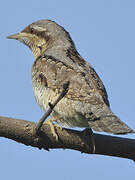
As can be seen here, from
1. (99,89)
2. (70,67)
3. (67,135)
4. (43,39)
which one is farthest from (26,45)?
(67,135)

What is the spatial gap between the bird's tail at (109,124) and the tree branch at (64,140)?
0.80 ft

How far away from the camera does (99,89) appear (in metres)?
4.73

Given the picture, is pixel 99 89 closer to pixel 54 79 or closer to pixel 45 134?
pixel 54 79

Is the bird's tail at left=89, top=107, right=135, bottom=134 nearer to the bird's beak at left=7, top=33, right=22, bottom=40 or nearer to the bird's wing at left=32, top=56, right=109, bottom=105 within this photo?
the bird's wing at left=32, top=56, right=109, bottom=105

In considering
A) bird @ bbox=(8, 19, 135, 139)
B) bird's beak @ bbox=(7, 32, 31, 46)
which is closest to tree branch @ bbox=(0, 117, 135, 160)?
bird @ bbox=(8, 19, 135, 139)

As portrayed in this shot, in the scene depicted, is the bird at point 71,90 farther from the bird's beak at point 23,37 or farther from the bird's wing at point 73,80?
the bird's beak at point 23,37

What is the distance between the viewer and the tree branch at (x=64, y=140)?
3.86 meters

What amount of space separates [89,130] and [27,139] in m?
1.07

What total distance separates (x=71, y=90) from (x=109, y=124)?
0.72 metres

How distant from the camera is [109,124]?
159 inches

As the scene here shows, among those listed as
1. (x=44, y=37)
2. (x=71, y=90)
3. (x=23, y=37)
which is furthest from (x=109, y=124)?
(x=23, y=37)

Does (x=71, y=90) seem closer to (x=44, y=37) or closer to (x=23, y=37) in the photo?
(x=44, y=37)

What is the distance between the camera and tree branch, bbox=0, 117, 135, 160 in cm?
386

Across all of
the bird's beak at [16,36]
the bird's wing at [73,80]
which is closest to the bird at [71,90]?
the bird's wing at [73,80]
